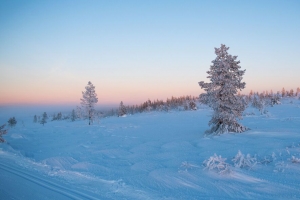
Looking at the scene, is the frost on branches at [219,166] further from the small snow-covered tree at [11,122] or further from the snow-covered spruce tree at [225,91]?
the small snow-covered tree at [11,122]

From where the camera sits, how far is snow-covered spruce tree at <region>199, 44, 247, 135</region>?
16.3 m

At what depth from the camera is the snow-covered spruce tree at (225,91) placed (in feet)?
53.6

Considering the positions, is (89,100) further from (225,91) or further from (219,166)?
(219,166)

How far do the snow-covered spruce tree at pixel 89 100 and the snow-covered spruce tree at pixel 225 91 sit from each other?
2898 cm

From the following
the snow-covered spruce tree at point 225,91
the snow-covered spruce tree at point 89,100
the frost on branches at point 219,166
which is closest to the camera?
the frost on branches at point 219,166

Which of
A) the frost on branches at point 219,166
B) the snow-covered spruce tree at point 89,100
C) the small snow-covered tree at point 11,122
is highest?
the snow-covered spruce tree at point 89,100

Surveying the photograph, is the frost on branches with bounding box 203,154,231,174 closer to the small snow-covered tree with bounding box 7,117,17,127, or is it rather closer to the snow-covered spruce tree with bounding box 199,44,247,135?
the snow-covered spruce tree with bounding box 199,44,247,135

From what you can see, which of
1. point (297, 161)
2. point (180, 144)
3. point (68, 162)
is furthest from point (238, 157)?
point (68, 162)

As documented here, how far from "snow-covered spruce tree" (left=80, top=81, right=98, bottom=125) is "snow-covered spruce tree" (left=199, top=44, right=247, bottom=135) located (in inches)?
1141

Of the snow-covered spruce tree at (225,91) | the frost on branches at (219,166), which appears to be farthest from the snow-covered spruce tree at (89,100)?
the frost on branches at (219,166)

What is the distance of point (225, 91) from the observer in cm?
1628

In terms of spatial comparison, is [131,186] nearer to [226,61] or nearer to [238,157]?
[238,157]

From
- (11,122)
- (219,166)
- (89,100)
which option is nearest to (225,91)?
(219,166)

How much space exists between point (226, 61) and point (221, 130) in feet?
18.9
